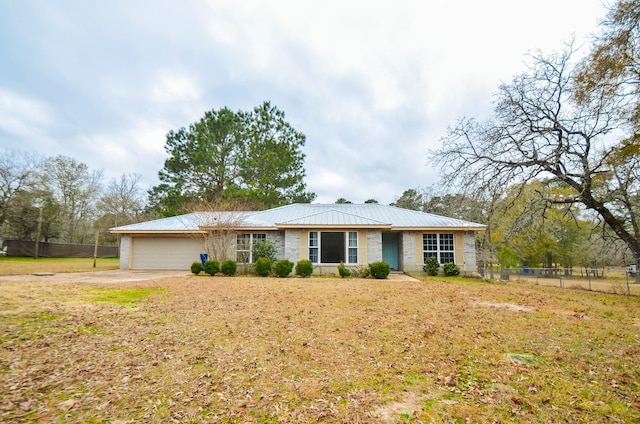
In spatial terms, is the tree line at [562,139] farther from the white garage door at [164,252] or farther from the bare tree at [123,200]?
the bare tree at [123,200]

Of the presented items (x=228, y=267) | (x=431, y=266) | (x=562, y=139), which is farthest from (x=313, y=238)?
(x=562, y=139)

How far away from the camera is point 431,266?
53.9 ft

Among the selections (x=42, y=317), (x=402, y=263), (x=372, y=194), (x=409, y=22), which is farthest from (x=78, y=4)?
(x=372, y=194)

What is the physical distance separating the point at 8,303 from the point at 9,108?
55.7ft

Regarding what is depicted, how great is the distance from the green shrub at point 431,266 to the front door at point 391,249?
2.48 m

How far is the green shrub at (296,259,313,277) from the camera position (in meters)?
14.9

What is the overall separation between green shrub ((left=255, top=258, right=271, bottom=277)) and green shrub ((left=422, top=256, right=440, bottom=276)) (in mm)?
8315

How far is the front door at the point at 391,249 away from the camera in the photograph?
18.9 meters

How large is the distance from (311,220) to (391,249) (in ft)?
19.2

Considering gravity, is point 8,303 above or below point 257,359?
above

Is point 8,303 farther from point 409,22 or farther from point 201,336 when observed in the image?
point 409,22

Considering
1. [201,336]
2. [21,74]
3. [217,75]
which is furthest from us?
[217,75]

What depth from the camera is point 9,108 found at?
17.1 metres

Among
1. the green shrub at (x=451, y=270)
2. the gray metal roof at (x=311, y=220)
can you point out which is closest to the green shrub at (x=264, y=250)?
the gray metal roof at (x=311, y=220)
